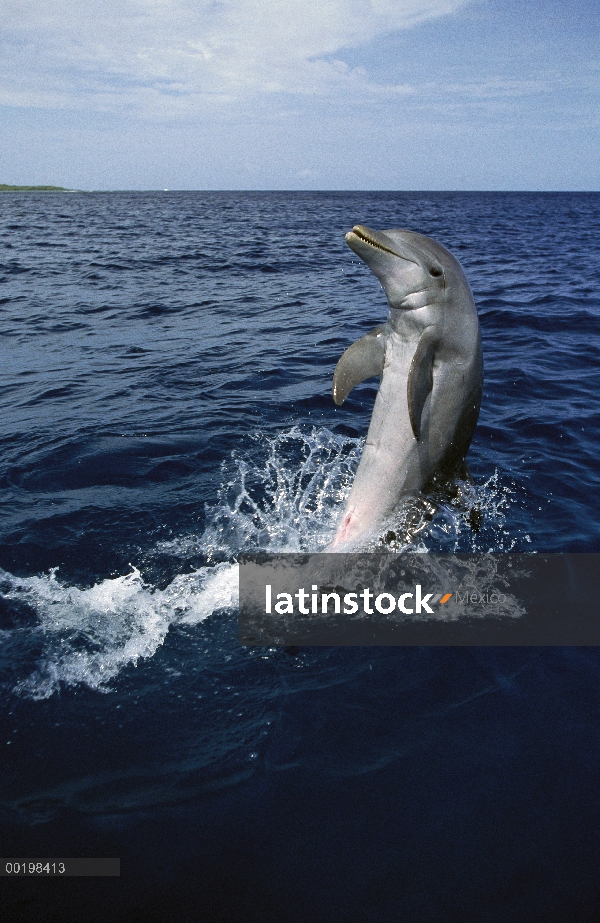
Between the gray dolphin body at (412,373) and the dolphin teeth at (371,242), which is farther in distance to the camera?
the gray dolphin body at (412,373)

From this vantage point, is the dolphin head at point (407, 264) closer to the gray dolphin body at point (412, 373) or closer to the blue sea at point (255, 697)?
the gray dolphin body at point (412, 373)

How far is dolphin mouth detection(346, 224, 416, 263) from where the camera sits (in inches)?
193

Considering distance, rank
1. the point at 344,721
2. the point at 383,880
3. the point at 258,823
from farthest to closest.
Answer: the point at 344,721 → the point at 258,823 → the point at 383,880

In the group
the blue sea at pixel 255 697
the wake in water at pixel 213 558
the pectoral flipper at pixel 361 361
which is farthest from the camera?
the pectoral flipper at pixel 361 361

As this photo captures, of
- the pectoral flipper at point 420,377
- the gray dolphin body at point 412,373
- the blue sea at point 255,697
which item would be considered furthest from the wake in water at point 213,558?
the pectoral flipper at point 420,377

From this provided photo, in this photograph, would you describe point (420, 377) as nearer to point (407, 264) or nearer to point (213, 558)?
point (407, 264)

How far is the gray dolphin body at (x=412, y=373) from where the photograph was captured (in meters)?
5.10

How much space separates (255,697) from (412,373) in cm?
258

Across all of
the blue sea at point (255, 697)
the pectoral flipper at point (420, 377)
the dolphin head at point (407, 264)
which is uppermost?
the dolphin head at point (407, 264)

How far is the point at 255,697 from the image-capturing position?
4.81m

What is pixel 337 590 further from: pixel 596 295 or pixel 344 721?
pixel 596 295

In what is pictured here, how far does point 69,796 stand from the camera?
410 cm

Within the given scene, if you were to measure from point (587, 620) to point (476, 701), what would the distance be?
4.86 ft

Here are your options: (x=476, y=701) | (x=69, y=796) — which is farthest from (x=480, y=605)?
(x=69, y=796)
